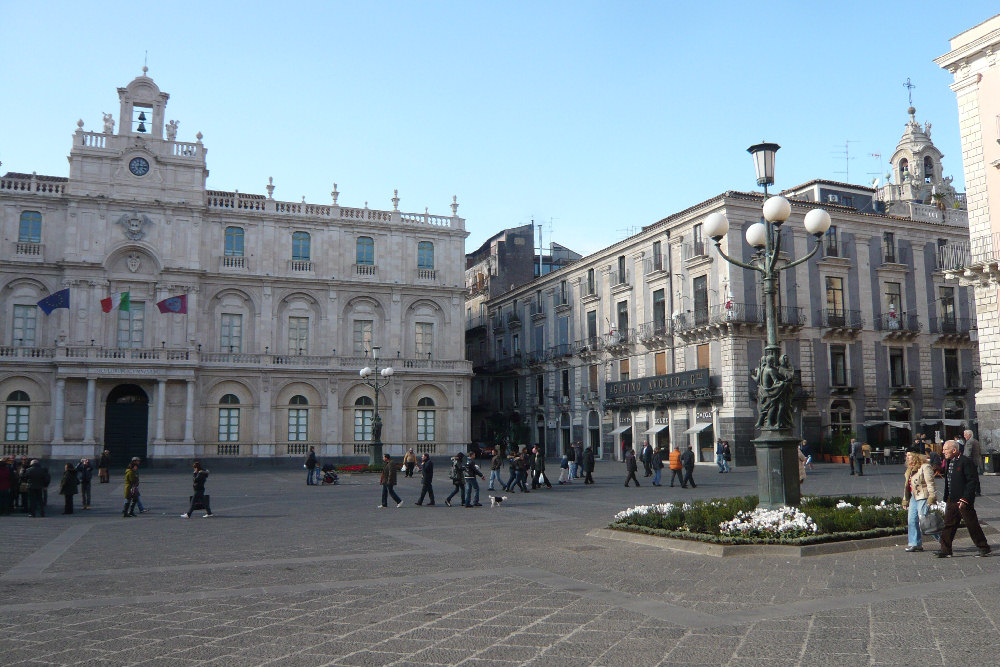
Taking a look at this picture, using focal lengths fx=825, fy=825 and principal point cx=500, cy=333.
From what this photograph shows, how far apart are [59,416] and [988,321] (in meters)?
42.2

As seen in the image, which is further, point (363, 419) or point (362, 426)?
point (363, 419)

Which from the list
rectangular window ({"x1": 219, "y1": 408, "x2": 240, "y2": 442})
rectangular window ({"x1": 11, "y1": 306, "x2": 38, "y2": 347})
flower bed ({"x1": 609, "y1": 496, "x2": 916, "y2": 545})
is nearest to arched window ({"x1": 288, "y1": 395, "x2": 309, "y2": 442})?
rectangular window ({"x1": 219, "y1": 408, "x2": 240, "y2": 442})

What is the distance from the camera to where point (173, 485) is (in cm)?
3128

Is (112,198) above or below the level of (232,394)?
above

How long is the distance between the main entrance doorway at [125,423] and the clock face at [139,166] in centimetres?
1180

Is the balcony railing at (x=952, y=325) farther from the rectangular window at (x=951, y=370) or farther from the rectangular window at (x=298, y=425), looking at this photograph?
the rectangular window at (x=298, y=425)

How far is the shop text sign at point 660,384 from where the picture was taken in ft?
136

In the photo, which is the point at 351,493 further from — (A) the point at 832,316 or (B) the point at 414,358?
(A) the point at 832,316

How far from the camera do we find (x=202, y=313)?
46.5 m

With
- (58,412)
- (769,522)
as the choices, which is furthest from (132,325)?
(769,522)

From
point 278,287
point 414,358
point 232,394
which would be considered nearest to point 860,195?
point 414,358

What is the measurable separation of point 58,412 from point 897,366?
145 feet

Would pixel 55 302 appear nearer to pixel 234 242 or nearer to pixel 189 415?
pixel 189 415

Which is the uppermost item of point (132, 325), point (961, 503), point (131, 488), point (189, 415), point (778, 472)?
point (132, 325)
